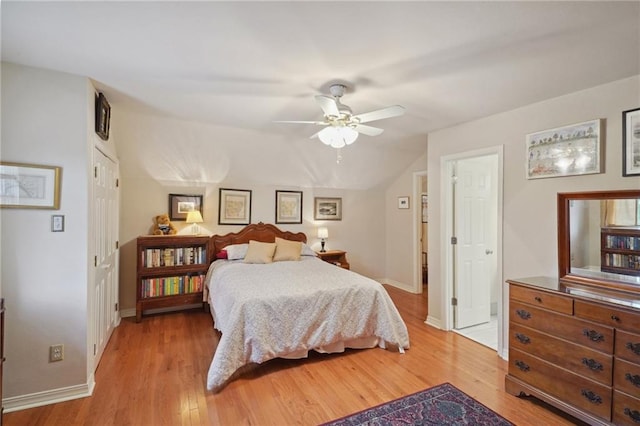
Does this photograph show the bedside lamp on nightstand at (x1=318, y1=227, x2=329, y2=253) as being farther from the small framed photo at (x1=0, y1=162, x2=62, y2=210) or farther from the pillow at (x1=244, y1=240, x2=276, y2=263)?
the small framed photo at (x1=0, y1=162, x2=62, y2=210)

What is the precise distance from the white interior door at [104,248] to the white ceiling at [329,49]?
786mm

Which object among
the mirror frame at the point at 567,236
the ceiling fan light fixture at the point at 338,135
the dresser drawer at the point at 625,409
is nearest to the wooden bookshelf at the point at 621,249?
the mirror frame at the point at 567,236

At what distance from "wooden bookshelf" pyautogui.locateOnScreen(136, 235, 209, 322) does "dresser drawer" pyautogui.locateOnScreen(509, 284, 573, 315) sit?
3649 mm

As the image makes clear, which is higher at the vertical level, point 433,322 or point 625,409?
point 625,409

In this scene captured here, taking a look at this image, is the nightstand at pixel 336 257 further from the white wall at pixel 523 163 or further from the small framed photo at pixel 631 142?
the small framed photo at pixel 631 142

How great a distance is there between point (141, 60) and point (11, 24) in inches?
23.9

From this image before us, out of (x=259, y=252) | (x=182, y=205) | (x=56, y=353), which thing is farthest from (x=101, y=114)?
(x=259, y=252)

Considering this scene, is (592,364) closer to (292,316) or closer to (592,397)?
(592,397)

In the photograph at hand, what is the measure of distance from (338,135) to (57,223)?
7.15 feet

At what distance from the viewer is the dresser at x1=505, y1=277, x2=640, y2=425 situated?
1.78 metres

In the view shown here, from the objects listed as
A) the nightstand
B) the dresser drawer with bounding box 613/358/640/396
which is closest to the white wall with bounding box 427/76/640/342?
the dresser drawer with bounding box 613/358/640/396

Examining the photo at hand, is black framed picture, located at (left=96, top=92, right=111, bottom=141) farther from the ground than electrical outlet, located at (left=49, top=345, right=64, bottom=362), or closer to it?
farther from the ground

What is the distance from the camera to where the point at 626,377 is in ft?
5.83

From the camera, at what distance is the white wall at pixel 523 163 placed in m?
2.24
